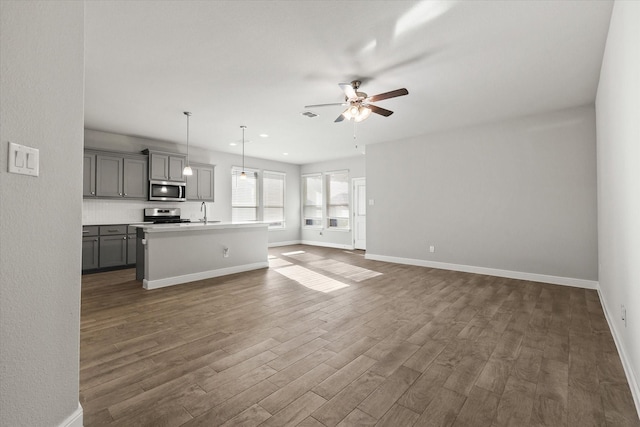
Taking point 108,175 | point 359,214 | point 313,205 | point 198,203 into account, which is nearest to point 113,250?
point 108,175

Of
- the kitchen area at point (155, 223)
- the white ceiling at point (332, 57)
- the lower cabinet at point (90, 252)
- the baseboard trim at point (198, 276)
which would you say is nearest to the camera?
the white ceiling at point (332, 57)

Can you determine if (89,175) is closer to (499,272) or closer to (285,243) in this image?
(285,243)

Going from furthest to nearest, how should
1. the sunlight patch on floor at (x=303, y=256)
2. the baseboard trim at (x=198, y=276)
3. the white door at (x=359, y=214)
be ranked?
the white door at (x=359, y=214), the sunlight patch on floor at (x=303, y=256), the baseboard trim at (x=198, y=276)

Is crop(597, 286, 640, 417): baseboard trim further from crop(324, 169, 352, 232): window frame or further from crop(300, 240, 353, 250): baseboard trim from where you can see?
crop(324, 169, 352, 232): window frame

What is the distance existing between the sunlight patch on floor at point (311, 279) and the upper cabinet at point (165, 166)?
10.9ft

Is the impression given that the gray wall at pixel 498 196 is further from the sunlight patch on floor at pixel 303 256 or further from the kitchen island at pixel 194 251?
the kitchen island at pixel 194 251

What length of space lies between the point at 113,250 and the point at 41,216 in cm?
523

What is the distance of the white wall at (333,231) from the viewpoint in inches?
342

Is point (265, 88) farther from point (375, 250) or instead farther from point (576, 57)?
point (375, 250)

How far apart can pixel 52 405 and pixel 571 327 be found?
4.15 metres

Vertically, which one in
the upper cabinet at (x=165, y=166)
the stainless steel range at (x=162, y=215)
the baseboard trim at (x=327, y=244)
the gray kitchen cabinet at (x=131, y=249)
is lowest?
the baseboard trim at (x=327, y=244)

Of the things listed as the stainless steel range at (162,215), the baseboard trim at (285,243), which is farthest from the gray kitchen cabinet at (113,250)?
the baseboard trim at (285,243)

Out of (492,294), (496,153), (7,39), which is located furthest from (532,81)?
(7,39)

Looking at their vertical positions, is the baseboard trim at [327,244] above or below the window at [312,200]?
below
